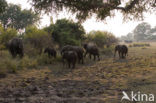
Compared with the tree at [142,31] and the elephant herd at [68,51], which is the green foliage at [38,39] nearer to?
the elephant herd at [68,51]

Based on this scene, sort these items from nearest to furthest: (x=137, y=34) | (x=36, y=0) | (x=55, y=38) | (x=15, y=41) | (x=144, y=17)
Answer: (x=36, y=0), (x=144, y=17), (x=15, y=41), (x=55, y=38), (x=137, y=34)

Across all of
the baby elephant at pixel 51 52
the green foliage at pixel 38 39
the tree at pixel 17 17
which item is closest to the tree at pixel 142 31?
the tree at pixel 17 17

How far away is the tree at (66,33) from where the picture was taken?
1897 cm

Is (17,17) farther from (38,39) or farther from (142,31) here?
(142,31)

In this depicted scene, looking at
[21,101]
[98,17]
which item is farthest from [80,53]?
[21,101]

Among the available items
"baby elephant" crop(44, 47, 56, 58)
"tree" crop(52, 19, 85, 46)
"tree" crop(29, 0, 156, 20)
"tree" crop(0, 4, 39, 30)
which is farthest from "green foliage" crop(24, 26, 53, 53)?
"tree" crop(0, 4, 39, 30)

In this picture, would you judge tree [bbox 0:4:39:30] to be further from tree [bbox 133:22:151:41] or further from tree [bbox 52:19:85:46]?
tree [bbox 133:22:151:41]

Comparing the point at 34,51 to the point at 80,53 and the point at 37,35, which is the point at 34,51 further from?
the point at 80,53

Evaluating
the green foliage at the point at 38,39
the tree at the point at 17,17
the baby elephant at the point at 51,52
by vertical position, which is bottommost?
the baby elephant at the point at 51,52

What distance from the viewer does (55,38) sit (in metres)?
20.1

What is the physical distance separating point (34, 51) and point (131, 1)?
10263mm

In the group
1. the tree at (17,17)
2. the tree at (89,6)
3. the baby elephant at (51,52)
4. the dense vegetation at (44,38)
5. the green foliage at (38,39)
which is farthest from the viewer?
the tree at (17,17)

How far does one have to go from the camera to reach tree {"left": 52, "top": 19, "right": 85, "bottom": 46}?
1897cm

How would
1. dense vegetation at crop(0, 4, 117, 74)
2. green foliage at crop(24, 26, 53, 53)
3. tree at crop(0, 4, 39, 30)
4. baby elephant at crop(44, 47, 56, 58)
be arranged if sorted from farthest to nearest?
tree at crop(0, 4, 39, 30), green foliage at crop(24, 26, 53, 53), baby elephant at crop(44, 47, 56, 58), dense vegetation at crop(0, 4, 117, 74)
